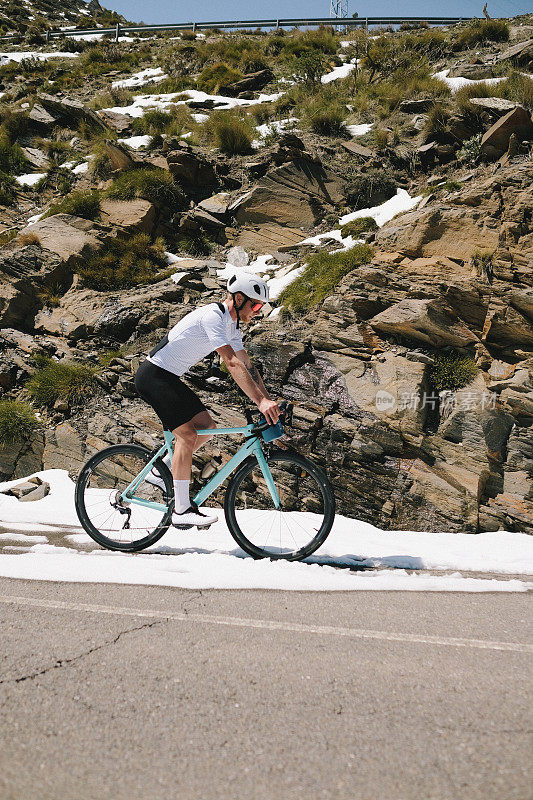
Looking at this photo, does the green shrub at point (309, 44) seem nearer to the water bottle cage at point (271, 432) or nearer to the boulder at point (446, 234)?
the boulder at point (446, 234)

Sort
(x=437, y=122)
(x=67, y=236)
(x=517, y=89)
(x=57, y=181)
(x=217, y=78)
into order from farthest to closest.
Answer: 1. (x=217, y=78)
2. (x=57, y=181)
3. (x=437, y=122)
4. (x=517, y=89)
5. (x=67, y=236)

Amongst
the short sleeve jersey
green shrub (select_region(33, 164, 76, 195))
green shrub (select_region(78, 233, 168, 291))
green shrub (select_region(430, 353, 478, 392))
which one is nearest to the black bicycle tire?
the short sleeve jersey

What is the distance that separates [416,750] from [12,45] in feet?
130

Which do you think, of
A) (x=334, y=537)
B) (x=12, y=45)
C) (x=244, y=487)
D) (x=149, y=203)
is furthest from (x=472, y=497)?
(x=12, y=45)

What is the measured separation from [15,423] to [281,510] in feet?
17.6

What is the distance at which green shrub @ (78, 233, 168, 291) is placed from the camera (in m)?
9.92

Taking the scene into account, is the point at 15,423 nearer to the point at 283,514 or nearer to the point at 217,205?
the point at 283,514

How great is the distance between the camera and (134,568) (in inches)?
148

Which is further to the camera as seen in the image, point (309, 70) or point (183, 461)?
point (309, 70)

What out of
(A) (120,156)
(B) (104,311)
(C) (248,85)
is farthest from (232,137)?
(B) (104,311)

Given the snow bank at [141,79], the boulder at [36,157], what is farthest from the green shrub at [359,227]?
the snow bank at [141,79]

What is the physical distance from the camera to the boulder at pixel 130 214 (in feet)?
35.9

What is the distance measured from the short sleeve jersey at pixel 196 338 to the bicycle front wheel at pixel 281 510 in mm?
1101

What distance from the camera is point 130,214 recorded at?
1109 cm
